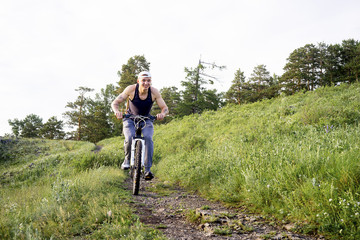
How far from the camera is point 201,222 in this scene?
10.3 ft

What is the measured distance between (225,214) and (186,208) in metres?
0.86

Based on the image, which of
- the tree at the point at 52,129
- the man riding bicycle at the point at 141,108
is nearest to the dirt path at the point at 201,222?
the man riding bicycle at the point at 141,108

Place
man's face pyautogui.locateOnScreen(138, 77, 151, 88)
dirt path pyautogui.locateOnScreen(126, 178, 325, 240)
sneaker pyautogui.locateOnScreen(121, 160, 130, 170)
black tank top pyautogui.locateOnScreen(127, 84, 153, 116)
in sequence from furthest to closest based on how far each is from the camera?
black tank top pyautogui.locateOnScreen(127, 84, 153, 116) → man's face pyautogui.locateOnScreen(138, 77, 151, 88) → sneaker pyautogui.locateOnScreen(121, 160, 130, 170) → dirt path pyautogui.locateOnScreen(126, 178, 325, 240)

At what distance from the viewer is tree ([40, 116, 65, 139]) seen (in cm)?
5662

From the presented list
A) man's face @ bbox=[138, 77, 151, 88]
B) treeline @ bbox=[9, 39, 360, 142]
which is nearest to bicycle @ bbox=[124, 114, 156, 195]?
man's face @ bbox=[138, 77, 151, 88]

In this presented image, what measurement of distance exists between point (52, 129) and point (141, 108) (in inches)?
2417

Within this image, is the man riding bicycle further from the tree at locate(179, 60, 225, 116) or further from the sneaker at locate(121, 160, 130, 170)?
the tree at locate(179, 60, 225, 116)

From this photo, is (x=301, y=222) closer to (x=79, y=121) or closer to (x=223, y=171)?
(x=223, y=171)

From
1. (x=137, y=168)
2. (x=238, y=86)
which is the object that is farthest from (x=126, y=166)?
(x=238, y=86)

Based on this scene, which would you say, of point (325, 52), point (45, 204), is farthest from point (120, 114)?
point (325, 52)

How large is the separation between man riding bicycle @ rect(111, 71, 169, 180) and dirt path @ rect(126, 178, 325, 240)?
1.17 m

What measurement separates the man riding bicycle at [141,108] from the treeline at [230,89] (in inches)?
751

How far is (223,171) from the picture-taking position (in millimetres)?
5113

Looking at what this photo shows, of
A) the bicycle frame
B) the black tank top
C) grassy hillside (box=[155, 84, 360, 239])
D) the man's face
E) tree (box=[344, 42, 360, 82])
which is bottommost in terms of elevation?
grassy hillside (box=[155, 84, 360, 239])
